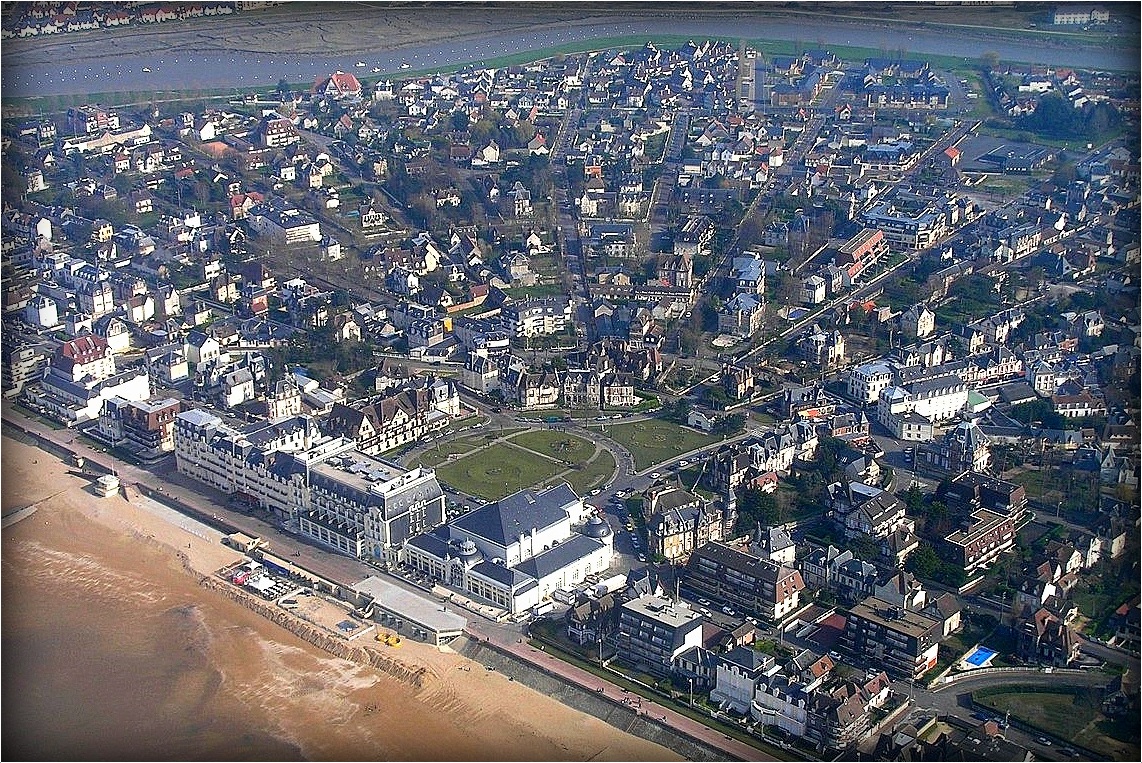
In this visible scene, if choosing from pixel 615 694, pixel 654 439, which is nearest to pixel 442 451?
pixel 654 439

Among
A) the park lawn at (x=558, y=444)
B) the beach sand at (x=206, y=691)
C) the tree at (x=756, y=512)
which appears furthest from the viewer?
the park lawn at (x=558, y=444)

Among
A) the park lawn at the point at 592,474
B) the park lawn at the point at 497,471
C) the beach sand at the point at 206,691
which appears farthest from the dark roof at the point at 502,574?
the park lawn at the point at 592,474

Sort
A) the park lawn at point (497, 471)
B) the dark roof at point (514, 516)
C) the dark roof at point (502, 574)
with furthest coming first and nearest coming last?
1. the park lawn at point (497, 471)
2. the dark roof at point (514, 516)
3. the dark roof at point (502, 574)

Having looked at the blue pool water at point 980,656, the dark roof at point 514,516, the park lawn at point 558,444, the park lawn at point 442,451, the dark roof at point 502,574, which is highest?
the dark roof at point 514,516

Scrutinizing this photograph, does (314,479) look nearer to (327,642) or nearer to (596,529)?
(327,642)

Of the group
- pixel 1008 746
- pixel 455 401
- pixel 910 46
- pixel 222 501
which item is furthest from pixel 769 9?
pixel 1008 746

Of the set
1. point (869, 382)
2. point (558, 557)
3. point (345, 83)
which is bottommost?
point (558, 557)

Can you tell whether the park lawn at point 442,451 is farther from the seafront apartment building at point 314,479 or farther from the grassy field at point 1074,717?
the grassy field at point 1074,717
